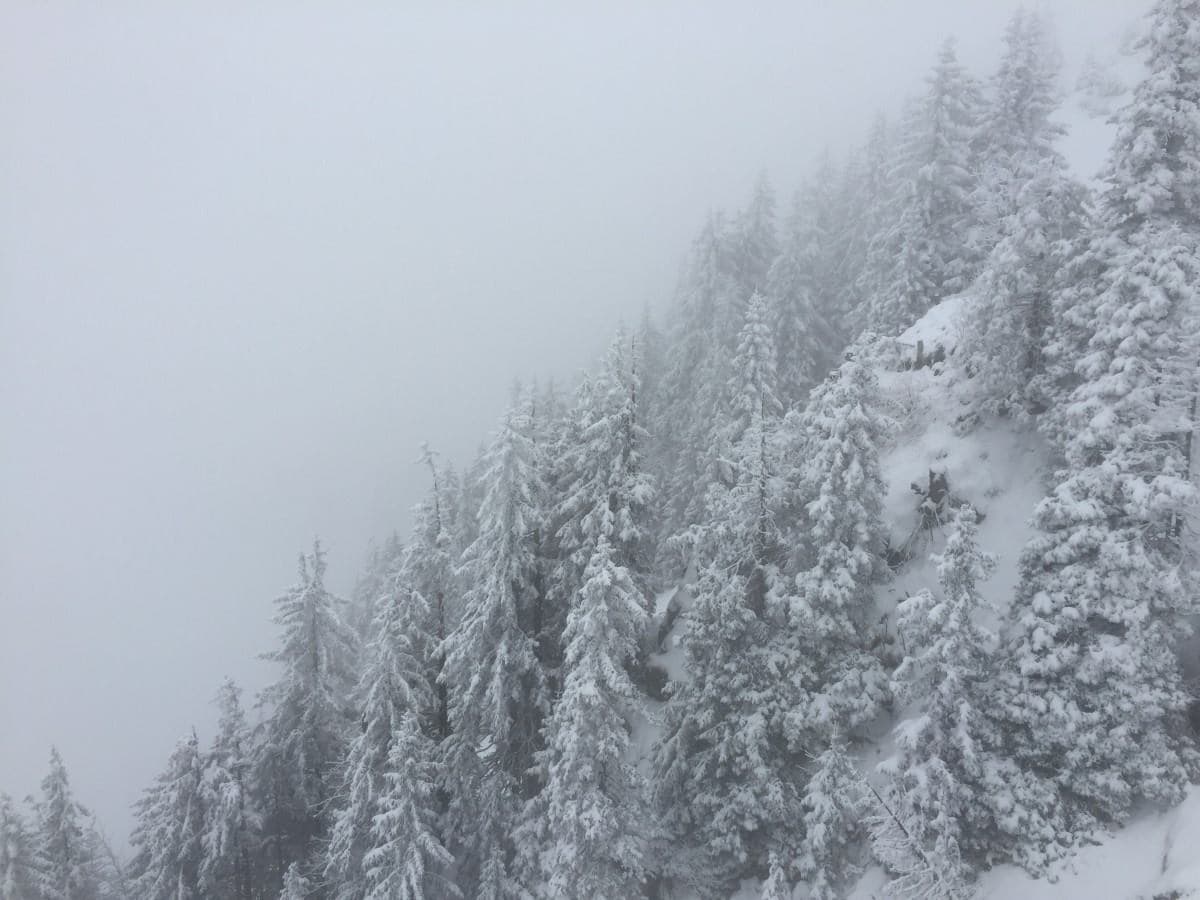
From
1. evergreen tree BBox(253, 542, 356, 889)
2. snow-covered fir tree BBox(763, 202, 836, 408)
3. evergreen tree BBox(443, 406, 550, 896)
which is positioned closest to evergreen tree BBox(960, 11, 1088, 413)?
snow-covered fir tree BBox(763, 202, 836, 408)

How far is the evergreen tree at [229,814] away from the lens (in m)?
22.1

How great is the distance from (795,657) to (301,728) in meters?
17.5

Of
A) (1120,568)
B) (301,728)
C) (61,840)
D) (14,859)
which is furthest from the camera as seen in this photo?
(61,840)

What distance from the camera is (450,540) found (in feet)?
73.9

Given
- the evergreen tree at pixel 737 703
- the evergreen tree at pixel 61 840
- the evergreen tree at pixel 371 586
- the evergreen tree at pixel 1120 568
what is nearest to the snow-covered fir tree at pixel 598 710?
the evergreen tree at pixel 737 703

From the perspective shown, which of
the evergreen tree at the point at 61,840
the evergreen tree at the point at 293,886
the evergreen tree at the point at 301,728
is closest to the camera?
the evergreen tree at the point at 293,886

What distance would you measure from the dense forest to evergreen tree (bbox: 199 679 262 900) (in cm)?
13

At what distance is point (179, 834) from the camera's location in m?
22.5

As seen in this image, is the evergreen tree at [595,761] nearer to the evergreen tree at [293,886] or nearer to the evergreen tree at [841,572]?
the evergreen tree at [841,572]

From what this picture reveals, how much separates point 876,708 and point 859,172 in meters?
44.7

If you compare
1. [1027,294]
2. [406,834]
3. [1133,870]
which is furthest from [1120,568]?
[406,834]

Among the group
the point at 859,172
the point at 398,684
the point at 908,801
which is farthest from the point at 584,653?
the point at 859,172

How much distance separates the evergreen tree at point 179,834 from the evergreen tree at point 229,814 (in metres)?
0.33

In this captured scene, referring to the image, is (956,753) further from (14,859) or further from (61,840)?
(61,840)
